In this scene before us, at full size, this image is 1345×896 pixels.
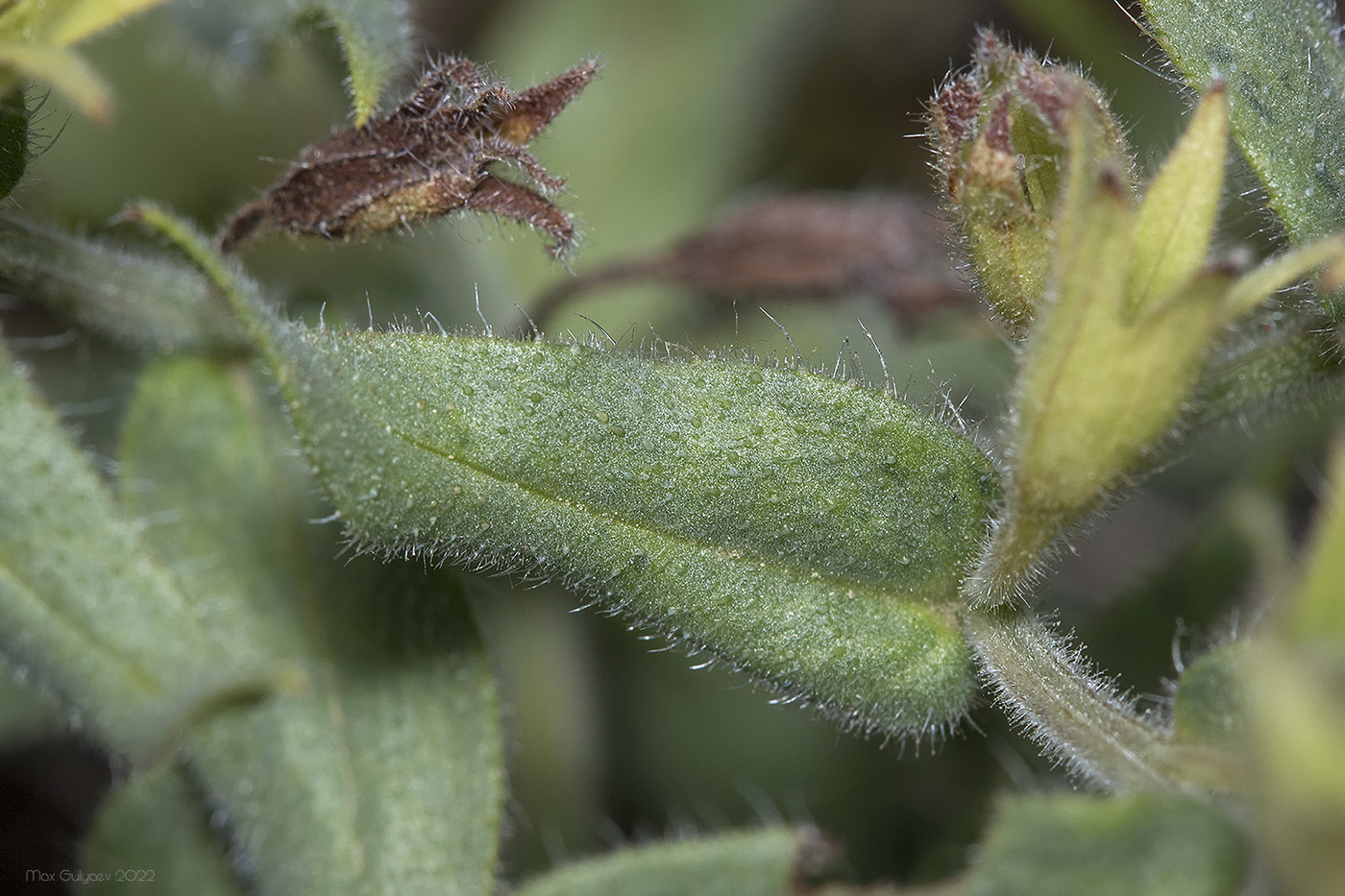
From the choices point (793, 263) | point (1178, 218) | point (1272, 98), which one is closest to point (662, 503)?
point (1178, 218)

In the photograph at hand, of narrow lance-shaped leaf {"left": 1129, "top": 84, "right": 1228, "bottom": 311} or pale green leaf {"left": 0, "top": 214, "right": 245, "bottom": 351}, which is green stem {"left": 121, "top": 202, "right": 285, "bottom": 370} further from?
narrow lance-shaped leaf {"left": 1129, "top": 84, "right": 1228, "bottom": 311}

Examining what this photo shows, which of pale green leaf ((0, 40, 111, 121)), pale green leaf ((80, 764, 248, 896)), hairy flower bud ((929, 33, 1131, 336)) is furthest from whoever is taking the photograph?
pale green leaf ((80, 764, 248, 896))

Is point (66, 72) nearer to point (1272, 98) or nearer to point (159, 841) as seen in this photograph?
point (159, 841)

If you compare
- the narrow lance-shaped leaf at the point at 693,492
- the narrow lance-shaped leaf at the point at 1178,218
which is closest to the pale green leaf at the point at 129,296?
the narrow lance-shaped leaf at the point at 693,492

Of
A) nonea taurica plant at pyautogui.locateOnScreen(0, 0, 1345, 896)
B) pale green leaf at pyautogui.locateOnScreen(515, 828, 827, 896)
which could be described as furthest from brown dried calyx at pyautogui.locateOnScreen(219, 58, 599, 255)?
pale green leaf at pyautogui.locateOnScreen(515, 828, 827, 896)

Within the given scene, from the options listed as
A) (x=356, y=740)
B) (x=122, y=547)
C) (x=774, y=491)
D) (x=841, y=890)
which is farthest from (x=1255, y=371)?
(x=122, y=547)

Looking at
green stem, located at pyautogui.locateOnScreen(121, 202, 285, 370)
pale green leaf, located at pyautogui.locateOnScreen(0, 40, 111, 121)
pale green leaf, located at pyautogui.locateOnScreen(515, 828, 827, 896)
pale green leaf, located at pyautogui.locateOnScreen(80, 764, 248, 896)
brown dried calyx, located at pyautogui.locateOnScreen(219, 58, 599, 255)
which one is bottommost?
pale green leaf, located at pyautogui.locateOnScreen(80, 764, 248, 896)
